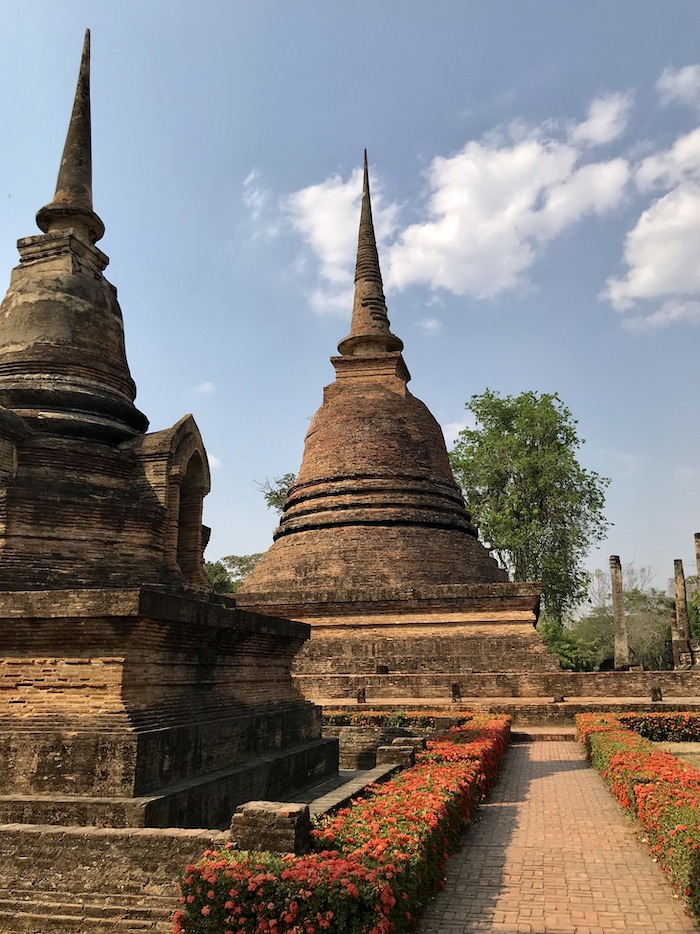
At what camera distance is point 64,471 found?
8062 mm

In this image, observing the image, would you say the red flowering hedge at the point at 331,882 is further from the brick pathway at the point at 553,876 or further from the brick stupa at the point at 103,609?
the brick stupa at the point at 103,609

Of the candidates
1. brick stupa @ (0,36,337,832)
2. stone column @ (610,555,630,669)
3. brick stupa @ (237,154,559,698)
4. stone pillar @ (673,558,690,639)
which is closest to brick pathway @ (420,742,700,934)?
brick stupa @ (0,36,337,832)

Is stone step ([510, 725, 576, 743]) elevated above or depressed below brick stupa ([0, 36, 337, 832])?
below

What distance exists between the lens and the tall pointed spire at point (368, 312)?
27.8m

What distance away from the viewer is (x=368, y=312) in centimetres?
2845

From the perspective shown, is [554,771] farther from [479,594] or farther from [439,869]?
[479,594]

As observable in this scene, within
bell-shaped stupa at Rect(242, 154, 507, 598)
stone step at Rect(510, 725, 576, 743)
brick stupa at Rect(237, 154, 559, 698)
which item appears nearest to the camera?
stone step at Rect(510, 725, 576, 743)

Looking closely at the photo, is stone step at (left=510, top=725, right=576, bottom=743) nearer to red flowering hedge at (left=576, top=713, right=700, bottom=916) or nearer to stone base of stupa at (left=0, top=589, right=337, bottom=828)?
red flowering hedge at (left=576, top=713, right=700, bottom=916)

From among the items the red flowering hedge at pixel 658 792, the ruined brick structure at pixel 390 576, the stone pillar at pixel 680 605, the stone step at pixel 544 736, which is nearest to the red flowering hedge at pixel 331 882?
the red flowering hedge at pixel 658 792

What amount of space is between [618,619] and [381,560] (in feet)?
60.6

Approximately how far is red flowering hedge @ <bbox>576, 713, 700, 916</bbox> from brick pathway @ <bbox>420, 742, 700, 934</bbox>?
0.22 m

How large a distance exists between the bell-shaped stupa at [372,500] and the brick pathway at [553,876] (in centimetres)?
1207

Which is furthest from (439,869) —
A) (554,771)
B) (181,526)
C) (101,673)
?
(554,771)

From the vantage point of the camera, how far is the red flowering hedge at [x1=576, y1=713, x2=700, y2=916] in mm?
5488
